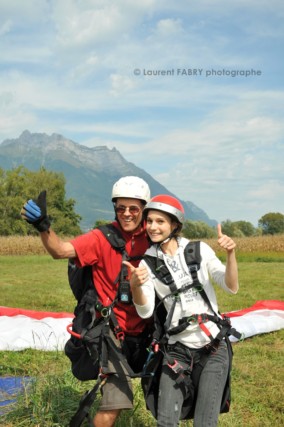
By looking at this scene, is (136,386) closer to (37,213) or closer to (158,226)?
(158,226)

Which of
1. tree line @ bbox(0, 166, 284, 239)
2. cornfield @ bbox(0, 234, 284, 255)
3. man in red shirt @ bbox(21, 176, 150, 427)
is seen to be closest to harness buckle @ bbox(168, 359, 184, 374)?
man in red shirt @ bbox(21, 176, 150, 427)

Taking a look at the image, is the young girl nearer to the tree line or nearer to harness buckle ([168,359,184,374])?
harness buckle ([168,359,184,374])

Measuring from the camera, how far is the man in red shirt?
3.41 meters

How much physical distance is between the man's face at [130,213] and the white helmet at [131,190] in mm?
42

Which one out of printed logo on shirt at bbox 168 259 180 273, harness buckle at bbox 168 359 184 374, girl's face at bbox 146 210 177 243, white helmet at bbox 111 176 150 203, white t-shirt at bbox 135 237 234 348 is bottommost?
harness buckle at bbox 168 359 184 374

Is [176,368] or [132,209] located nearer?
[176,368]

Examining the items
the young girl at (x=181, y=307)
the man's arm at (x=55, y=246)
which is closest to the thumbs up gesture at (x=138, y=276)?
the young girl at (x=181, y=307)

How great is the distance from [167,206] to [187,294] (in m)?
0.59

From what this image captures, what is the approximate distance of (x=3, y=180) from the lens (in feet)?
203

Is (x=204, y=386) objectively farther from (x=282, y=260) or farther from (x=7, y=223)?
(x=7, y=223)

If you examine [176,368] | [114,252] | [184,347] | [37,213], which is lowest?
[176,368]

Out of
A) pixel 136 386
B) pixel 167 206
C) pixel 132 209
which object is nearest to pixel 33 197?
pixel 136 386

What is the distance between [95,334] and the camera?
11.5ft

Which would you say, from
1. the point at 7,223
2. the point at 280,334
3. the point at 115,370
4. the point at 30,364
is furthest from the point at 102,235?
the point at 7,223
